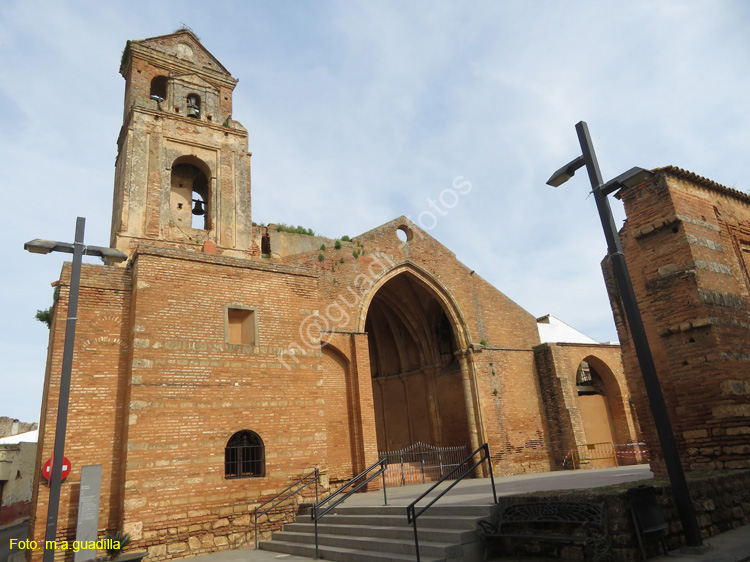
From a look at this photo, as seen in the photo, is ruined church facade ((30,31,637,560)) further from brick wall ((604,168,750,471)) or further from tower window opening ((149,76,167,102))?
brick wall ((604,168,750,471))

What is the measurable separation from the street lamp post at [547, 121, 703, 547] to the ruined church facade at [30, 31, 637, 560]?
7861 millimetres

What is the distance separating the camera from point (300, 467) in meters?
11.9

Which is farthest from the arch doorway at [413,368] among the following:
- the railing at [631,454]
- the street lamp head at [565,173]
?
the street lamp head at [565,173]

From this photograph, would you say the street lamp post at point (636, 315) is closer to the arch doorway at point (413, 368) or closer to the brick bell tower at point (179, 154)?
the brick bell tower at point (179, 154)

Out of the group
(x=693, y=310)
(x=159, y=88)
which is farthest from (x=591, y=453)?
(x=159, y=88)

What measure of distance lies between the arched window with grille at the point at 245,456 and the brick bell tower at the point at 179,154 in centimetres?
552

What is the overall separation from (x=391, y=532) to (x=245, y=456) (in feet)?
15.4

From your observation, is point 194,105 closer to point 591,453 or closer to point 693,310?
point 693,310

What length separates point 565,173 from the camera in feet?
24.9

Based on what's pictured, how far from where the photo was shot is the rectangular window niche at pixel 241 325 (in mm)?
12250

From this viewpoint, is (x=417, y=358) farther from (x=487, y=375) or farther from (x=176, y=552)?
(x=176, y=552)

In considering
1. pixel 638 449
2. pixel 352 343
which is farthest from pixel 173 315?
pixel 638 449

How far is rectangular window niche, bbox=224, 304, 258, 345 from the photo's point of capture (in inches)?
482

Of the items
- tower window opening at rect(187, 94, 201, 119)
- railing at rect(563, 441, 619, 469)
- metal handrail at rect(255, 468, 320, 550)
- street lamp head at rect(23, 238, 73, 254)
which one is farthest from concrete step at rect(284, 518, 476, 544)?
tower window opening at rect(187, 94, 201, 119)
